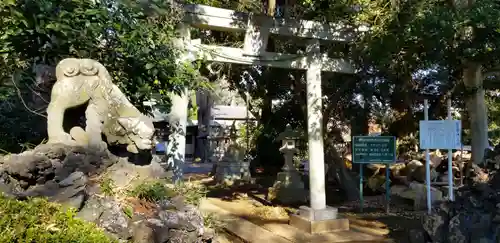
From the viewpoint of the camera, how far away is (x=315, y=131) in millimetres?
6836

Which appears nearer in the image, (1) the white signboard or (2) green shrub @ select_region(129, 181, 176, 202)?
(2) green shrub @ select_region(129, 181, 176, 202)

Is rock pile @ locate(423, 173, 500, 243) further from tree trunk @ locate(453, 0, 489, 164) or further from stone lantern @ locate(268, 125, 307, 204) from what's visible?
stone lantern @ locate(268, 125, 307, 204)

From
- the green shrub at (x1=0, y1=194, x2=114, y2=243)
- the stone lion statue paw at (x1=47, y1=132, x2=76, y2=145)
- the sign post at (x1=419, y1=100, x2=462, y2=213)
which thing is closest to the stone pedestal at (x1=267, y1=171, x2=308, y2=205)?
the sign post at (x1=419, y1=100, x2=462, y2=213)

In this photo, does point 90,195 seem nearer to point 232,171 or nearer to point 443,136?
point 443,136

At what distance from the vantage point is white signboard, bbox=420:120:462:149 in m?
6.33

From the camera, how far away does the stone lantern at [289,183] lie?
1012cm

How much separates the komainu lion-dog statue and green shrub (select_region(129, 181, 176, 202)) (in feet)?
1.04

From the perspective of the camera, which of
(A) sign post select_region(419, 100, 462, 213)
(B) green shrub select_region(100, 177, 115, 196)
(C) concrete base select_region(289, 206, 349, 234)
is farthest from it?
(C) concrete base select_region(289, 206, 349, 234)

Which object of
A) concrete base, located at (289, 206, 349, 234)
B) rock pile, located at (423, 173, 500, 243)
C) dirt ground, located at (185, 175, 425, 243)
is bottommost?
dirt ground, located at (185, 175, 425, 243)

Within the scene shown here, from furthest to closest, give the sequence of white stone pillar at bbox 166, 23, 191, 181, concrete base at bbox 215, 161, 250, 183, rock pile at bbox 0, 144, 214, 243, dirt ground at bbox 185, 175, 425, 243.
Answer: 1. concrete base at bbox 215, 161, 250, 183
2. dirt ground at bbox 185, 175, 425, 243
3. white stone pillar at bbox 166, 23, 191, 181
4. rock pile at bbox 0, 144, 214, 243

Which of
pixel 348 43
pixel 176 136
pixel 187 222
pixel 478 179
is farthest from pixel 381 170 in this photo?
pixel 187 222

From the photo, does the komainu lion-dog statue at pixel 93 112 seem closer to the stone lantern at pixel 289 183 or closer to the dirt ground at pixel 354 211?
the dirt ground at pixel 354 211

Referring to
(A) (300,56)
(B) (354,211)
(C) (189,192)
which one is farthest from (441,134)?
(C) (189,192)

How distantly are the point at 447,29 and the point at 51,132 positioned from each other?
5.03 meters
